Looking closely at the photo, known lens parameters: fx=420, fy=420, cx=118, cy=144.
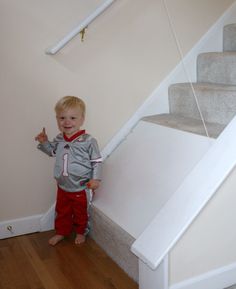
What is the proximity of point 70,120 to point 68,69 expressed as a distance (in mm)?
312

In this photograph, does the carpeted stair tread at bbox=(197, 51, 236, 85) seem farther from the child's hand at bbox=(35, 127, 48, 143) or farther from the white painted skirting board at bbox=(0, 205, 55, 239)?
the white painted skirting board at bbox=(0, 205, 55, 239)

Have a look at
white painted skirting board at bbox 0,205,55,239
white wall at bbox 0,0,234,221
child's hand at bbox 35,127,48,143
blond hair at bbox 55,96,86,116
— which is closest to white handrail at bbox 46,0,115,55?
white wall at bbox 0,0,234,221

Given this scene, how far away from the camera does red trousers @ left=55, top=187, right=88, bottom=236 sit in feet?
7.07

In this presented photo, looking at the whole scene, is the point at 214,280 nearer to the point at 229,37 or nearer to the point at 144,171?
the point at 144,171

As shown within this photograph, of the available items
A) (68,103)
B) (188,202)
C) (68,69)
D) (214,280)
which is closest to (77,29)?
Result: (68,69)

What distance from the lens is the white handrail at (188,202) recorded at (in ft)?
5.01

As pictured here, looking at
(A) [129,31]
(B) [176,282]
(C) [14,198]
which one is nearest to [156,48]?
→ (A) [129,31]

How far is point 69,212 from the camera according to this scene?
2201 mm

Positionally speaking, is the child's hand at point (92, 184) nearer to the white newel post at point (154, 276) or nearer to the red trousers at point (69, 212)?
the red trousers at point (69, 212)

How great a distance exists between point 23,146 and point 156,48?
94 cm

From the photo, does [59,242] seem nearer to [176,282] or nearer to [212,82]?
[176,282]

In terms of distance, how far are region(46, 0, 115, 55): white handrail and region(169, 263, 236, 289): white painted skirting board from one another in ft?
4.07

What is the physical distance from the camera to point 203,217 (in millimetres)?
1583

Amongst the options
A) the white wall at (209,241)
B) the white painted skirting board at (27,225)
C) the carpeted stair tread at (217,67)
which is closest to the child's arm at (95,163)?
the white painted skirting board at (27,225)
